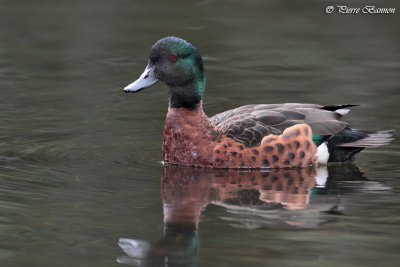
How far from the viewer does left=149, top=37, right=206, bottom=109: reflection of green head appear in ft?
30.9

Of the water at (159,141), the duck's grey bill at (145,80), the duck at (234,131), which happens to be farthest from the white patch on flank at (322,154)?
the duck's grey bill at (145,80)

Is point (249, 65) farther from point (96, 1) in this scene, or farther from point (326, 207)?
point (326, 207)

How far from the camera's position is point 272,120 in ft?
31.2

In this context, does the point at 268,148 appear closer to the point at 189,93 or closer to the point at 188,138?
the point at 188,138

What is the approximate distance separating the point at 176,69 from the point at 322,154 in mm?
1997

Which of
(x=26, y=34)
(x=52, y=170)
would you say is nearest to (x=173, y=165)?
(x=52, y=170)

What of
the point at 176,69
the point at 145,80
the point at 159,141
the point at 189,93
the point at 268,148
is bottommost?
the point at 159,141

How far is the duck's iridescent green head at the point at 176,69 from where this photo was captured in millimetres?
9406

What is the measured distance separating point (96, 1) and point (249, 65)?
4.74m

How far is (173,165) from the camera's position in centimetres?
948

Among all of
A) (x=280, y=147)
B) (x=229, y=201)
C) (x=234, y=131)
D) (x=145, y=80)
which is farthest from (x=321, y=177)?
(x=145, y=80)

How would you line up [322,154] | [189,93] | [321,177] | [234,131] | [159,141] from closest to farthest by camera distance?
[321,177]
[234,131]
[189,93]
[322,154]
[159,141]

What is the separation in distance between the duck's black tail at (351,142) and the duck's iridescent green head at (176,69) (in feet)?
5.79

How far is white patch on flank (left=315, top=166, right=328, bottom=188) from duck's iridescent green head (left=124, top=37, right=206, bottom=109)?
1.69 metres
